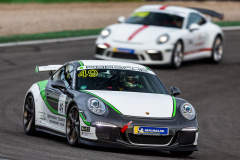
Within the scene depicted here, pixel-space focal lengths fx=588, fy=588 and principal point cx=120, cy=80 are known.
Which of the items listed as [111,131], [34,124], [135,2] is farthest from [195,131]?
[135,2]

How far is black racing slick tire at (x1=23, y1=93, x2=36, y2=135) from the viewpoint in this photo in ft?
28.4

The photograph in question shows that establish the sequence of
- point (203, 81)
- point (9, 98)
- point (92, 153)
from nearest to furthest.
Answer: point (92, 153) → point (9, 98) → point (203, 81)

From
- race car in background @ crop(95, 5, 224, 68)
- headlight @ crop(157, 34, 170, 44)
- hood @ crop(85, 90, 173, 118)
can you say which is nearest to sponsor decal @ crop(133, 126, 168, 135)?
hood @ crop(85, 90, 173, 118)

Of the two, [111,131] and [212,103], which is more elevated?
[111,131]

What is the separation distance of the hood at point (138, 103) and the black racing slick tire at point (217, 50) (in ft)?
31.0

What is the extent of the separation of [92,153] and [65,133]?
33.6 inches

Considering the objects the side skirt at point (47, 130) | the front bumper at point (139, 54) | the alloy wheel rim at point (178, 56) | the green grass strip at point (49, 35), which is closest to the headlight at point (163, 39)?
the front bumper at point (139, 54)

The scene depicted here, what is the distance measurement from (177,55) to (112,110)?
27.9 feet

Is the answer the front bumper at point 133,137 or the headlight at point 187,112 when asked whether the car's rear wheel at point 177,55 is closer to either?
the headlight at point 187,112

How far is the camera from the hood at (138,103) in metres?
7.39

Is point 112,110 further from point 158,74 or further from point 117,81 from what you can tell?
point 158,74

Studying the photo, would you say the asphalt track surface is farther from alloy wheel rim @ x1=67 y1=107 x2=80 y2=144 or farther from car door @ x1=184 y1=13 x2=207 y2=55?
car door @ x1=184 y1=13 x2=207 y2=55

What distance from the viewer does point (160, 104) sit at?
25.3 feet

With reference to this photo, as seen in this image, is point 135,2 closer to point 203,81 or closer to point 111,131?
point 203,81
